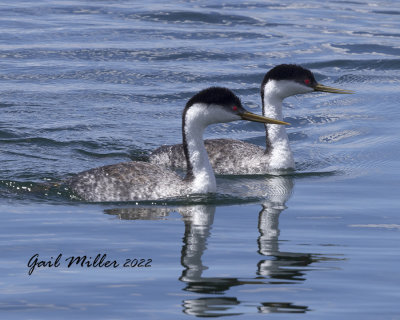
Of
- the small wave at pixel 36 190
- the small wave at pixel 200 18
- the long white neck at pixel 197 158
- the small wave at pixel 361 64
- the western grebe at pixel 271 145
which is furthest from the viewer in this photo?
the small wave at pixel 200 18

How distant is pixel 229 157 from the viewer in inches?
577

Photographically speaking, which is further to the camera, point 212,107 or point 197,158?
point 197,158

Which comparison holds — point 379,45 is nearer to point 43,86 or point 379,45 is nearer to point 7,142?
point 43,86

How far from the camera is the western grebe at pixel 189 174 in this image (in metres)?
12.3

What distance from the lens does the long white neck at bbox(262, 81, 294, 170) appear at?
14578 mm

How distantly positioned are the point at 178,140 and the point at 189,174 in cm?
432

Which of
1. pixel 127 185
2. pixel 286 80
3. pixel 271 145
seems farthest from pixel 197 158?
pixel 286 80

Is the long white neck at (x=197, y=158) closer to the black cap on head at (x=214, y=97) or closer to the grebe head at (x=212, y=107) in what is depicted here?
the grebe head at (x=212, y=107)

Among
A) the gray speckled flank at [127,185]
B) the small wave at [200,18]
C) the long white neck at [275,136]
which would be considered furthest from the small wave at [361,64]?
the gray speckled flank at [127,185]

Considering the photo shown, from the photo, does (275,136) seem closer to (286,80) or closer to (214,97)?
(286,80)

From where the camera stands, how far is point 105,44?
77.3 ft

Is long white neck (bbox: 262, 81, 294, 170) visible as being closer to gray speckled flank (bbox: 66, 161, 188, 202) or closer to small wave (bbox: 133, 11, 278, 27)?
gray speckled flank (bbox: 66, 161, 188, 202)

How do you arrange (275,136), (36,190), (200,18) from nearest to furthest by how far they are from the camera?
(36,190), (275,136), (200,18)

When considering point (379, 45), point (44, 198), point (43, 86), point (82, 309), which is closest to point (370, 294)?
point (82, 309)
